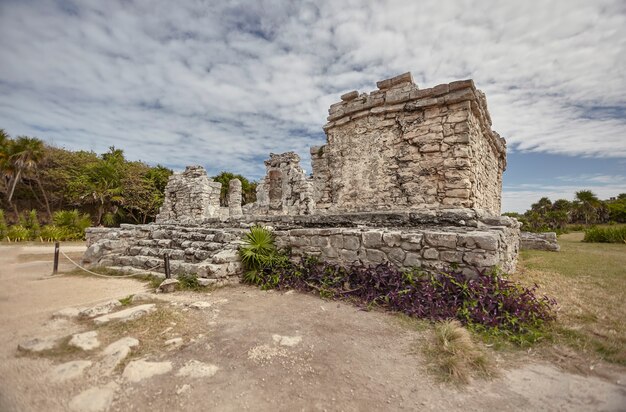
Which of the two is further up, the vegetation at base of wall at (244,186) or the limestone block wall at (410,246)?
the vegetation at base of wall at (244,186)

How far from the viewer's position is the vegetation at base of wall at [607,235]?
14.5 meters

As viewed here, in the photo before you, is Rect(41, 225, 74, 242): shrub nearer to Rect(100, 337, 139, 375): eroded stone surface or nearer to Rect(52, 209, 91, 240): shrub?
Rect(52, 209, 91, 240): shrub

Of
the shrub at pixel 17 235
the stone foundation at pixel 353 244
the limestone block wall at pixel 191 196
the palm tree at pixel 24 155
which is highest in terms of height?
the palm tree at pixel 24 155

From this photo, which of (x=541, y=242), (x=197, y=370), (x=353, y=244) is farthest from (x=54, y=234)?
(x=541, y=242)

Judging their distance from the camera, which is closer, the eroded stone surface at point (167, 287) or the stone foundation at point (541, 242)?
the eroded stone surface at point (167, 287)

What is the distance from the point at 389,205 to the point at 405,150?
4.47 feet

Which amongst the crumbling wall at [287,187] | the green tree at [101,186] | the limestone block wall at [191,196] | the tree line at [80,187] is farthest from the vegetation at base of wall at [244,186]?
the crumbling wall at [287,187]

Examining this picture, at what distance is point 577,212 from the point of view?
106ft

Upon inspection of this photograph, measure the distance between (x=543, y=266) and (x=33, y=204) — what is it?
105 feet

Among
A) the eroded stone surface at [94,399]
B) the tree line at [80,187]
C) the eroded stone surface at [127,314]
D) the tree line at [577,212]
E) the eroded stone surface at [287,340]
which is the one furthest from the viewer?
the tree line at [577,212]

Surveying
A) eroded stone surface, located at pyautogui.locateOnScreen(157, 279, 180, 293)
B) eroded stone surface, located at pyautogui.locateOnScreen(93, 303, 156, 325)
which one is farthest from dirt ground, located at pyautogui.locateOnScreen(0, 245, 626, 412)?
eroded stone surface, located at pyautogui.locateOnScreen(157, 279, 180, 293)

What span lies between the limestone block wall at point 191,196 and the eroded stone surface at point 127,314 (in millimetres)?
9048

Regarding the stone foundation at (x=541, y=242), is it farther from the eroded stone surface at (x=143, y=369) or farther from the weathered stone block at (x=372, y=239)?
the eroded stone surface at (x=143, y=369)

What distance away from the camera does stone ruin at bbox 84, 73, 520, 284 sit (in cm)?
438
